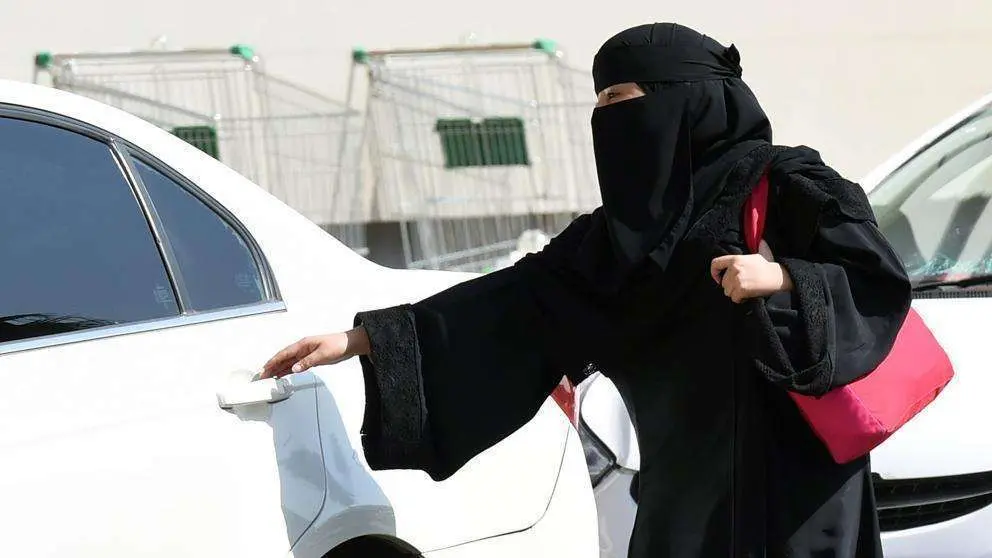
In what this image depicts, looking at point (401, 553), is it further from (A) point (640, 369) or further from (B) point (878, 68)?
(B) point (878, 68)

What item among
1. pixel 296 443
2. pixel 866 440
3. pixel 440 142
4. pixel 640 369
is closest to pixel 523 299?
pixel 640 369

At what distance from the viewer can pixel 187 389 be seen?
2.15 metres

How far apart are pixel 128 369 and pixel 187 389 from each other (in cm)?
11

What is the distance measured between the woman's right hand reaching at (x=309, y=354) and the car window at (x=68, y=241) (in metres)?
0.20

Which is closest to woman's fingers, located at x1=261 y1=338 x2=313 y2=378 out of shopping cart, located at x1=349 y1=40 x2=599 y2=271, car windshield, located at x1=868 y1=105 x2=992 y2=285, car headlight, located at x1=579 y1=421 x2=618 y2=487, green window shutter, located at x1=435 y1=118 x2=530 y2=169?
car headlight, located at x1=579 y1=421 x2=618 y2=487

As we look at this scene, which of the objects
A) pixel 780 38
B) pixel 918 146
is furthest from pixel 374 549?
pixel 780 38

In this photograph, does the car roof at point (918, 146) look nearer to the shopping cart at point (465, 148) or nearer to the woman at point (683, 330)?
the woman at point (683, 330)

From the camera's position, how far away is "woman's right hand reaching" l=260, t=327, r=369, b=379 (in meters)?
2.20

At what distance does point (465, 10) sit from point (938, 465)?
5906 mm

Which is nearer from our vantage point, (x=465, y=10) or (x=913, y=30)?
(x=465, y=10)

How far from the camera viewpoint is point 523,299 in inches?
93.2

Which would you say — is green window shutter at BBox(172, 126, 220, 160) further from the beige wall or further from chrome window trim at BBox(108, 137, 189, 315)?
chrome window trim at BBox(108, 137, 189, 315)

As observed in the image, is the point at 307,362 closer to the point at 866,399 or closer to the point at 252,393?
the point at 252,393

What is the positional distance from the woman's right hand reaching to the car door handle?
0.06ft
